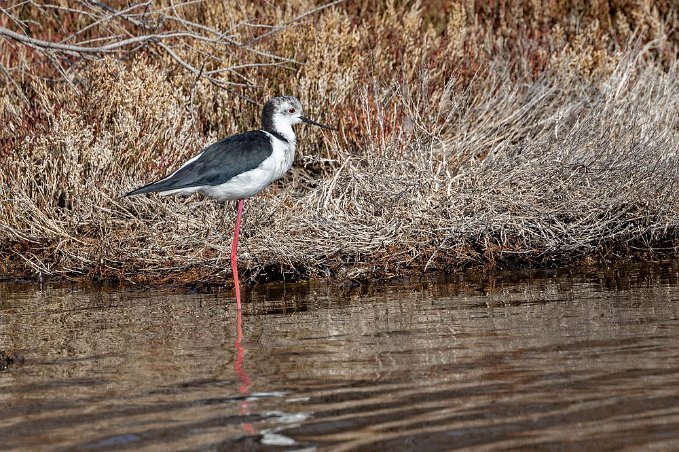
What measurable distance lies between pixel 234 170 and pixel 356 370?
8.29ft

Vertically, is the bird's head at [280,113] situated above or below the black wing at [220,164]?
above

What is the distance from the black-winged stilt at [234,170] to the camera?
251 inches

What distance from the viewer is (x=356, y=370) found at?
4.16 metres

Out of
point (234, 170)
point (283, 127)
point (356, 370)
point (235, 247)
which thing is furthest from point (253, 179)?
point (356, 370)

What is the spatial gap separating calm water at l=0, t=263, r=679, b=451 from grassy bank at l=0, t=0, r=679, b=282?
624 millimetres

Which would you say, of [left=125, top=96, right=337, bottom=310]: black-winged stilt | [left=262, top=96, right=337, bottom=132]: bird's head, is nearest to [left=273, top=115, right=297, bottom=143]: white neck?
[left=262, top=96, right=337, bottom=132]: bird's head

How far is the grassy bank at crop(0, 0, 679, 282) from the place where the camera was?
273 inches

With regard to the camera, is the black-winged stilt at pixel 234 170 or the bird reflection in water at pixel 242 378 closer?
the bird reflection in water at pixel 242 378

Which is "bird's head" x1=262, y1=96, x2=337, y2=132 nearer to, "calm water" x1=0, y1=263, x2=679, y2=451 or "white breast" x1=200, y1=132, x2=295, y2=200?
"white breast" x1=200, y1=132, x2=295, y2=200

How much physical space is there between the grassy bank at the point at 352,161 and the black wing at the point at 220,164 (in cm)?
52

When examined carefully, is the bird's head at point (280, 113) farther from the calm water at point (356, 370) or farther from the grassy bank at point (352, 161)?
the calm water at point (356, 370)

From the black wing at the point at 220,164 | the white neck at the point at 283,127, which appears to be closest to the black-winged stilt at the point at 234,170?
the black wing at the point at 220,164

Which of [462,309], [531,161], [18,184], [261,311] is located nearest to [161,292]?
[261,311]

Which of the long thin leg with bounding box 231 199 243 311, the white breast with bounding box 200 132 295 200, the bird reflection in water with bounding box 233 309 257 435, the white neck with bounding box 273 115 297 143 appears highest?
the white neck with bounding box 273 115 297 143
